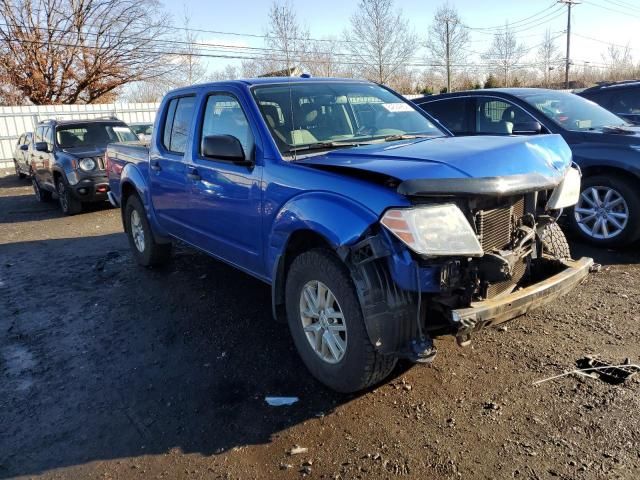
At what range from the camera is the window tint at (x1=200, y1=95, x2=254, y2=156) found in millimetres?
3955

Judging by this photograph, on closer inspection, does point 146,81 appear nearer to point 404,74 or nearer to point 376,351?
point 404,74

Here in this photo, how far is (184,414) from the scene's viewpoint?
3223 millimetres

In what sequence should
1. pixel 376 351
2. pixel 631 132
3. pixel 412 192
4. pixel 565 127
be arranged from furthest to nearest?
pixel 565 127 < pixel 631 132 < pixel 376 351 < pixel 412 192

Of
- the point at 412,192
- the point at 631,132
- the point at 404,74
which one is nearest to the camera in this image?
the point at 412,192

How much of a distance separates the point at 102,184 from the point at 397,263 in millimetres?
8688

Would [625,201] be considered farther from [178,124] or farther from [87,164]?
[87,164]

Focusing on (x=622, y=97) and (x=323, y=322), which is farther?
(x=622, y=97)

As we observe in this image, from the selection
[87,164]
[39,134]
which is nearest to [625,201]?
[87,164]

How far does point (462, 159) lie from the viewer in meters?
2.88

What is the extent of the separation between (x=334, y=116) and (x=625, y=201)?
3.53 m

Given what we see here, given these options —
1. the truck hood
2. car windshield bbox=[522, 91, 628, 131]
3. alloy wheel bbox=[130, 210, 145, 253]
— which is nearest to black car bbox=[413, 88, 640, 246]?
car windshield bbox=[522, 91, 628, 131]

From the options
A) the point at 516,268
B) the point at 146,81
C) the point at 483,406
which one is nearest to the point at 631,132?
the point at 516,268

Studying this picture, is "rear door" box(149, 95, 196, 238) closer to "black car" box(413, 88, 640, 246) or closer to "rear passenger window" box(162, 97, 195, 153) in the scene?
"rear passenger window" box(162, 97, 195, 153)

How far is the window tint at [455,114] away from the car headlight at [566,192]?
3612mm
